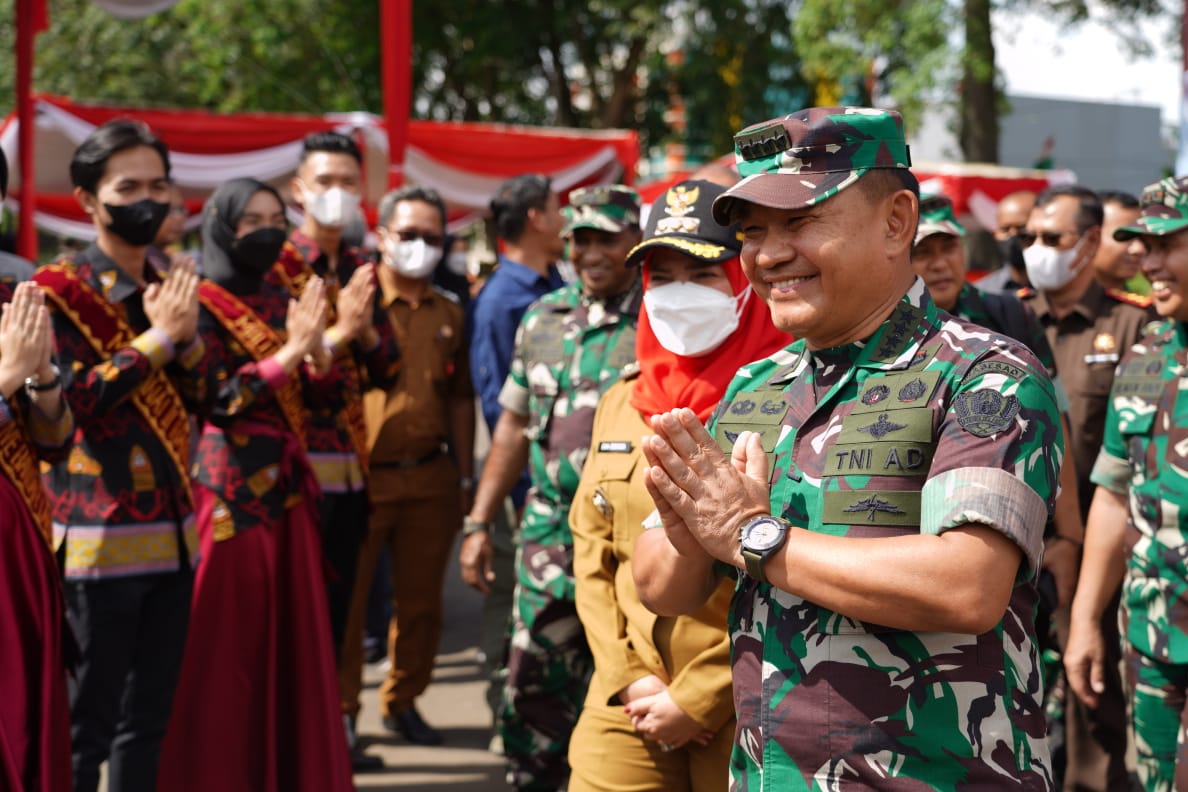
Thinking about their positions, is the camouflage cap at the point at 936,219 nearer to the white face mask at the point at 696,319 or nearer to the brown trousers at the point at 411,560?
the white face mask at the point at 696,319

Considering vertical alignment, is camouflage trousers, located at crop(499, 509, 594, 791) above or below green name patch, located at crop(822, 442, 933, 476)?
below

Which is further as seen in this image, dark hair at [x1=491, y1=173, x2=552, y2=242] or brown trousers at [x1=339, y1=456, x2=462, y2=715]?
dark hair at [x1=491, y1=173, x2=552, y2=242]

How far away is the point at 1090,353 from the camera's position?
5156 mm

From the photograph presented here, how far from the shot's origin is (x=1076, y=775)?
4672 mm

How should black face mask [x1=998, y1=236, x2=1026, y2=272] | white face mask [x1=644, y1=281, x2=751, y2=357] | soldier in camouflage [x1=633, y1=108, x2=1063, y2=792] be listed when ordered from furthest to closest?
A: black face mask [x1=998, y1=236, x2=1026, y2=272] → white face mask [x1=644, y1=281, x2=751, y2=357] → soldier in camouflage [x1=633, y1=108, x2=1063, y2=792]

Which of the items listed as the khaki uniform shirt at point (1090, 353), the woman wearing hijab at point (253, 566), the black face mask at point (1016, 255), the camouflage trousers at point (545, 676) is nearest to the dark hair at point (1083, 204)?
the khaki uniform shirt at point (1090, 353)

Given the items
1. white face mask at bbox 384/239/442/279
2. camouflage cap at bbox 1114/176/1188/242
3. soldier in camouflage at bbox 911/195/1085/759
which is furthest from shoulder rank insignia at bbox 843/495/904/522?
white face mask at bbox 384/239/442/279

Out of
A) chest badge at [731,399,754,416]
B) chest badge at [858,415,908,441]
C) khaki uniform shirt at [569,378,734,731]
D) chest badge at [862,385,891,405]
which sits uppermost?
chest badge at [862,385,891,405]

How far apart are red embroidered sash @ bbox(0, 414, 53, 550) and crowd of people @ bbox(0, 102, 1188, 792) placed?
2 cm

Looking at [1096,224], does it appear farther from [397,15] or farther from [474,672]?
[397,15]

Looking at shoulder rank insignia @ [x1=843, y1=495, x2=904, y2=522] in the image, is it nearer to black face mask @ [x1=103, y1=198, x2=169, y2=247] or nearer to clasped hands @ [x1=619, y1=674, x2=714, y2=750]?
clasped hands @ [x1=619, y1=674, x2=714, y2=750]

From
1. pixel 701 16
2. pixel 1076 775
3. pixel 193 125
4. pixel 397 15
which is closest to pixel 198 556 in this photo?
pixel 1076 775

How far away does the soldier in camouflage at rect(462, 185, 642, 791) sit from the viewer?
4.09 m

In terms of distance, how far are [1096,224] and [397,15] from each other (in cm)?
556
